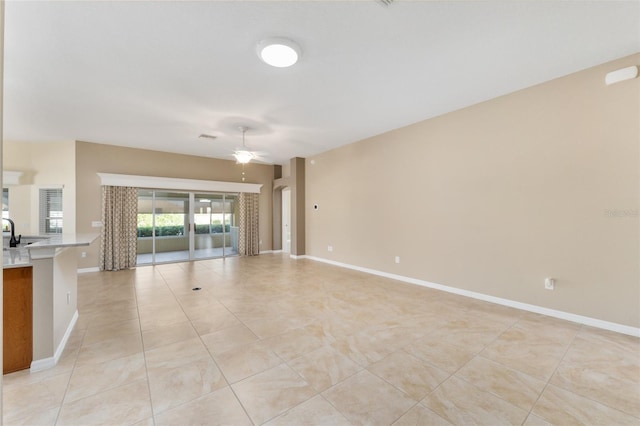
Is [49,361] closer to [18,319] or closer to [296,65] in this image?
[18,319]

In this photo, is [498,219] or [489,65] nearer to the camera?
[489,65]

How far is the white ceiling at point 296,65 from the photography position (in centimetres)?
241

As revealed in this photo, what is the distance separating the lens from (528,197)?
375 cm

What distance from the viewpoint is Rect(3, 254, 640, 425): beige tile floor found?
1.96m

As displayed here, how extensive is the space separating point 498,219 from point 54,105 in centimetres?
705

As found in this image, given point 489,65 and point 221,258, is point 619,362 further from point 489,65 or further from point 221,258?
point 221,258

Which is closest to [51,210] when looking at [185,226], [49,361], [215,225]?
[185,226]

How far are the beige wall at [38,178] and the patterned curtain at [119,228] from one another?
618 millimetres

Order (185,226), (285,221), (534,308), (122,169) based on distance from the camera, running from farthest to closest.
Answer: (285,221)
(185,226)
(122,169)
(534,308)

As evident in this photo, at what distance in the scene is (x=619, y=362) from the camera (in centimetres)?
252

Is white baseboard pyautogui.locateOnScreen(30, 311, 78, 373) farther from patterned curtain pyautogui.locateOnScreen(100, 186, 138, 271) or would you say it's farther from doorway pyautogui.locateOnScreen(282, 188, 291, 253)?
doorway pyautogui.locateOnScreen(282, 188, 291, 253)

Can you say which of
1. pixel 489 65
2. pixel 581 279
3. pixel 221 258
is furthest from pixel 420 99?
pixel 221 258

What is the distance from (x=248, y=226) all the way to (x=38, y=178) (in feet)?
16.3

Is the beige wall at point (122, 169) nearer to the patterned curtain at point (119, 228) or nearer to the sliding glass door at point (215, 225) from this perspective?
the patterned curtain at point (119, 228)
